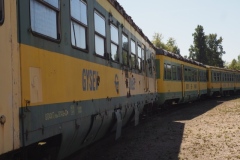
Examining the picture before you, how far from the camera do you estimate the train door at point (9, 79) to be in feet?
10.4

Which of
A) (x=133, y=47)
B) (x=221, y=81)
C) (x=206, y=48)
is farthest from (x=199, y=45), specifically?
(x=133, y=47)

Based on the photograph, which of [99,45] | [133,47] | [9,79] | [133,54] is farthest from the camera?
[133,47]

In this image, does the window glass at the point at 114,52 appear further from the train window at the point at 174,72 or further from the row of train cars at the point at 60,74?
the train window at the point at 174,72

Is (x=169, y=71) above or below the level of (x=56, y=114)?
above

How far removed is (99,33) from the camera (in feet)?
21.9

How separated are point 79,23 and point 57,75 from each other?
1.37 m

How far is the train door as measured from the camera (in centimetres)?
316

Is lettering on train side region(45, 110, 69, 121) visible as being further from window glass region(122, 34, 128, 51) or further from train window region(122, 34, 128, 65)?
window glass region(122, 34, 128, 51)

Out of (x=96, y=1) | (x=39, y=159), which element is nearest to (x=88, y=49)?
(x=96, y=1)

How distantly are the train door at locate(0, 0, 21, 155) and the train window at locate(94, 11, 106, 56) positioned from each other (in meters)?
3.05

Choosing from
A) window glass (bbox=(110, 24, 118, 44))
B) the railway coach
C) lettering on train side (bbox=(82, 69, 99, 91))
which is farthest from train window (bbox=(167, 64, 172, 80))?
lettering on train side (bbox=(82, 69, 99, 91))

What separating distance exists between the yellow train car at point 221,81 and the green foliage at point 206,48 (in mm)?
51412

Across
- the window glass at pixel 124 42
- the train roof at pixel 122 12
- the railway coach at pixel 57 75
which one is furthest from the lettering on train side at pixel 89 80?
the window glass at pixel 124 42

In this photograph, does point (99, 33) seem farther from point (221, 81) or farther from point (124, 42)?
point (221, 81)
